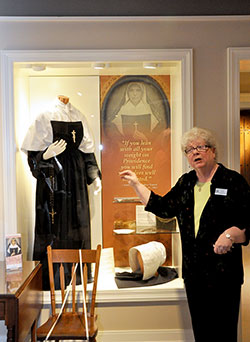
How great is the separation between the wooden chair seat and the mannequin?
0.53m

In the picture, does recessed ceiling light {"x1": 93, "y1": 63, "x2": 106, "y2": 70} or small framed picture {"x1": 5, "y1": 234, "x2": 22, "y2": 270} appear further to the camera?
recessed ceiling light {"x1": 93, "y1": 63, "x2": 106, "y2": 70}

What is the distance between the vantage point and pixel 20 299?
2250 mm

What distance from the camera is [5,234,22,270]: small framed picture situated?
8.77ft

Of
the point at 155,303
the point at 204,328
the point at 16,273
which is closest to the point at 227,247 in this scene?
the point at 204,328

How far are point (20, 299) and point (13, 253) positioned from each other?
50 cm

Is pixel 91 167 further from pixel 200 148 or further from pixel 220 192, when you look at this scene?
pixel 220 192

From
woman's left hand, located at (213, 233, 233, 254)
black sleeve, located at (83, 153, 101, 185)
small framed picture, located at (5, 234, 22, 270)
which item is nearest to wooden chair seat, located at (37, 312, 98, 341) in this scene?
small framed picture, located at (5, 234, 22, 270)

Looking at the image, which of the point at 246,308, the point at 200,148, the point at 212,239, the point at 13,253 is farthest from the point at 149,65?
the point at 246,308

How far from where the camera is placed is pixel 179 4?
3.02 meters

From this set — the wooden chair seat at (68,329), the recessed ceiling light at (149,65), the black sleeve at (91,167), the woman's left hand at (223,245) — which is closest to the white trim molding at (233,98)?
the recessed ceiling light at (149,65)

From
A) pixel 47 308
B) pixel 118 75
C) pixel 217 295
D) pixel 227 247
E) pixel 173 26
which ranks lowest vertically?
pixel 47 308

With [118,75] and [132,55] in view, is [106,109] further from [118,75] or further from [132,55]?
[132,55]

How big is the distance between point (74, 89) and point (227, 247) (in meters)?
1.76

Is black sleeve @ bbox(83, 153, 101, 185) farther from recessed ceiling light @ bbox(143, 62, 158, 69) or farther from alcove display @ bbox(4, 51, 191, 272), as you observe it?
recessed ceiling light @ bbox(143, 62, 158, 69)
